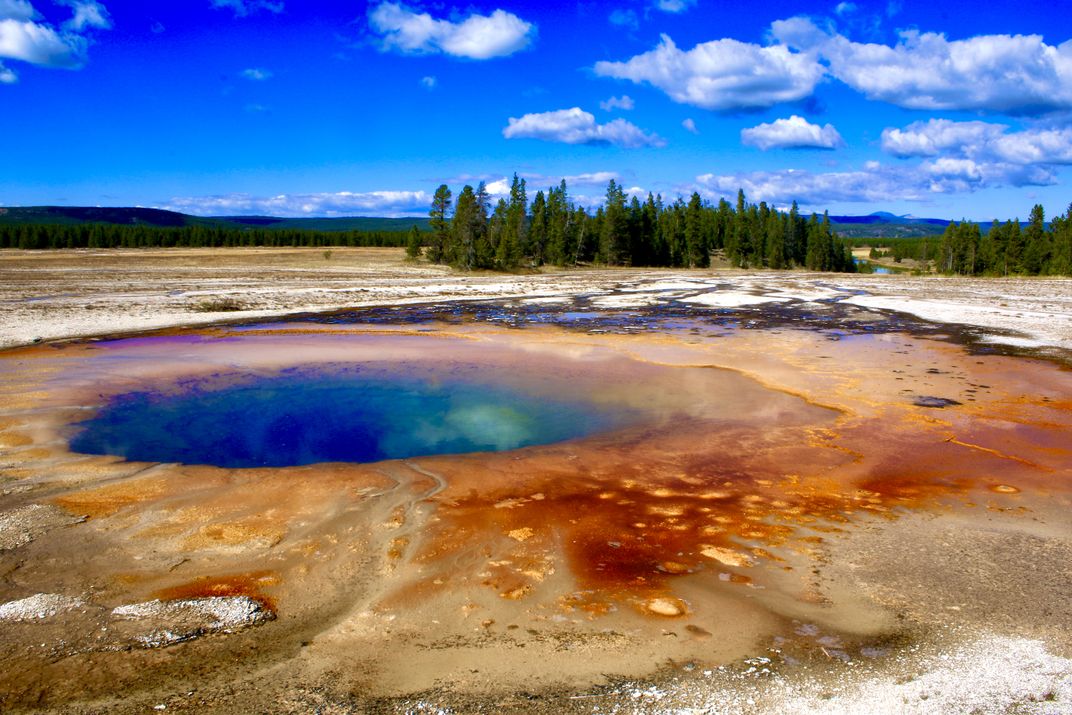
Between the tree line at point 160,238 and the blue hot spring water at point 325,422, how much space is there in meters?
81.7

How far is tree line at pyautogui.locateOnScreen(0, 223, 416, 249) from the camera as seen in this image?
257ft

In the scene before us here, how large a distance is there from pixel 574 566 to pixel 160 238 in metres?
101

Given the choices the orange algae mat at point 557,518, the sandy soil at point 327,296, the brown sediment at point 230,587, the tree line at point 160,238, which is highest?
the tree line at point 160,238

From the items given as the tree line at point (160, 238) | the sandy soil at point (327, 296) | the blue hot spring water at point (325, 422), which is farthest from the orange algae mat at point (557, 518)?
the tree line at point (160, 238)

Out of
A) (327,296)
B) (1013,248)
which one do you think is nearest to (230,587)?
(327,296)

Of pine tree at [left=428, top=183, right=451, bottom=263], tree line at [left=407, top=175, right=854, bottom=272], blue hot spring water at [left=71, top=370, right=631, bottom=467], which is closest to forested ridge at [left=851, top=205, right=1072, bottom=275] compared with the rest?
tree line at [left=407, top=175, right=854, bottom=272]

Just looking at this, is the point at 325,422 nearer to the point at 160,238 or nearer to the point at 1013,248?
the point at 1013,248

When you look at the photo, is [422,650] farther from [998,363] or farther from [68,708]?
[998,363]

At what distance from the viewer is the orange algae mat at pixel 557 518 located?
14.6 feet

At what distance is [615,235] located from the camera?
228 feet

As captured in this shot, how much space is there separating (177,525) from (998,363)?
51.2ft

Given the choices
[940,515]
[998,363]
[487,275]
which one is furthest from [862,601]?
[487,275]

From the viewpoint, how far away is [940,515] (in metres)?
6.53

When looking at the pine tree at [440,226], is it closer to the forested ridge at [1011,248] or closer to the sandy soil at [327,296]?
the sandy soil at [327,296]
